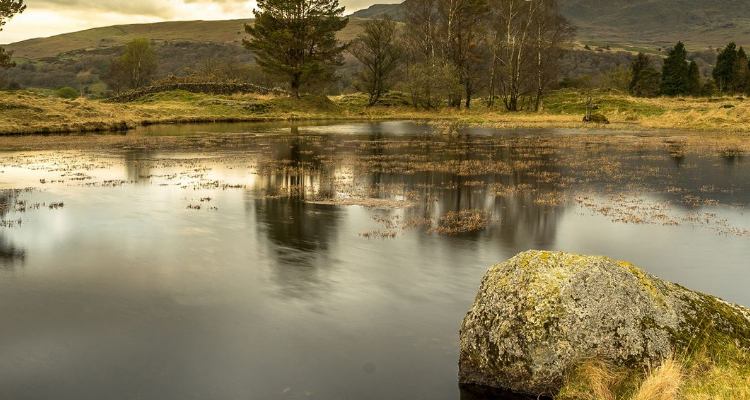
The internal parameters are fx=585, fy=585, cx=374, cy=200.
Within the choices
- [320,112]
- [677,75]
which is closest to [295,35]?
[320,112]

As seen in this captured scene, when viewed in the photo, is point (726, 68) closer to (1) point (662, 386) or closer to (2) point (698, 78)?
(2) point (698, 78)

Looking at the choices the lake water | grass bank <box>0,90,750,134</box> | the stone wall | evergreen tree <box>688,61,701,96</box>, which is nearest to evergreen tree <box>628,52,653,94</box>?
evergreen tree <box>688,61,701,96</box>

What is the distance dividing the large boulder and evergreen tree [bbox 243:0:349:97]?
220 ft

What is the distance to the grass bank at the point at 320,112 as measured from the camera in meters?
50.0

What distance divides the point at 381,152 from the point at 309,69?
4141 cm

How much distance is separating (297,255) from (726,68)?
4030 inches

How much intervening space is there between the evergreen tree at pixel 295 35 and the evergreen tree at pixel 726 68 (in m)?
62.6

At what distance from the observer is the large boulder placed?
6.19 meters

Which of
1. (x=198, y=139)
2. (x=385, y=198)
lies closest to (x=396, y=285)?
(x=385, y=198)

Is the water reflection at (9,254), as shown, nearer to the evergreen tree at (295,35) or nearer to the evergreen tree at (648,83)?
the evergreen tree at (295,35)

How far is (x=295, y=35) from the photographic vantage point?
7250 centimetres

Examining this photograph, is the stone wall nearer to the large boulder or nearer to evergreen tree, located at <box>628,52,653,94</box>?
evergreen tree, located at <box>628,52,653,94</box>

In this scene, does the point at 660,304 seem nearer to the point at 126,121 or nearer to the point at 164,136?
the point at 164,136

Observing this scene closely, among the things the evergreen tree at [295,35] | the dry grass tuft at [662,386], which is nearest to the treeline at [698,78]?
the evergreen tree at [295,35]
